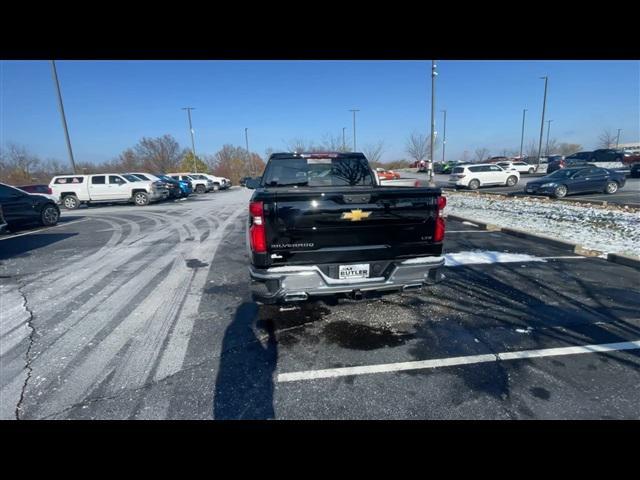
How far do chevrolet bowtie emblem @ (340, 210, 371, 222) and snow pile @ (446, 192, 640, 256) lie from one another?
5.99 meters

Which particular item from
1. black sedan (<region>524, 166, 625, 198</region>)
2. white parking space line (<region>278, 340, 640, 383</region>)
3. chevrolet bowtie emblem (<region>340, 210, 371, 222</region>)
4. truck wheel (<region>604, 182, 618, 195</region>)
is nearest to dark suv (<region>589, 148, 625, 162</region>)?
truck wheel (<region>604, 182, 618, 195</region>)

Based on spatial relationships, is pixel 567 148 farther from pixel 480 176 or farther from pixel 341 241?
pixel 341 241

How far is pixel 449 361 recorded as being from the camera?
2.88 metres

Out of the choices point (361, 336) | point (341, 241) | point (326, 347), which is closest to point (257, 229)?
point (341, 241)

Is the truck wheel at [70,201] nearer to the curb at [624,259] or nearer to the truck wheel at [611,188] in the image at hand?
the curb at [624,259]

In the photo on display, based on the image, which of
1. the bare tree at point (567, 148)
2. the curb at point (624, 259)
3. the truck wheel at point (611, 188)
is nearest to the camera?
the curb at point (624, 259)

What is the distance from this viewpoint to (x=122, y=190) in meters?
17.6

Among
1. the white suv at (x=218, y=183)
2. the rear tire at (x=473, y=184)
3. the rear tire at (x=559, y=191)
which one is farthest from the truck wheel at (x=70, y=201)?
the rear tire at (x=559, y=191)

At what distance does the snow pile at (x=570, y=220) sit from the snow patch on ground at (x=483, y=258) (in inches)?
61.4

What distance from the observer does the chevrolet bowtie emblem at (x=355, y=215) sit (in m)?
3.12

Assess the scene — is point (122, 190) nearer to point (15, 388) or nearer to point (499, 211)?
point (15, 388)

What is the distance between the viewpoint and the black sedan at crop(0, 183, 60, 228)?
387 inches

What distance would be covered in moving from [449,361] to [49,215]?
47.7 feet
